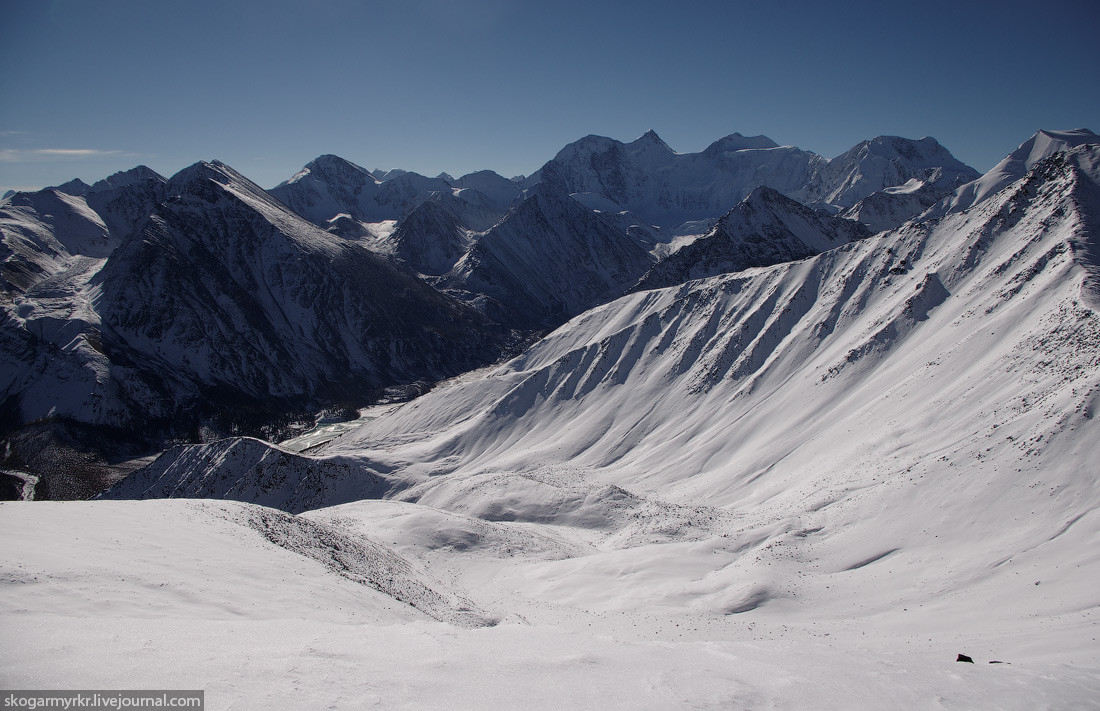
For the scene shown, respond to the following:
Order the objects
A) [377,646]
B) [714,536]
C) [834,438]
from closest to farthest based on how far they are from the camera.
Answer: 1. [377,646]
2. [714,536]
3. [834,438]

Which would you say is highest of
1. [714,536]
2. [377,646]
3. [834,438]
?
[377,646]

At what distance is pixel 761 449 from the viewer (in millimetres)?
72875

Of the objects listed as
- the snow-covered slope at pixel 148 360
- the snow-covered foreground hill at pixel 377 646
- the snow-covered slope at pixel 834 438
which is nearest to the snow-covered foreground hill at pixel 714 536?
the snow-covered foreground hill at pixel 377 646

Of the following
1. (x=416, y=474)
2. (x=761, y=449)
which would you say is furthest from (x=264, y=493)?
(x=761, y=449)

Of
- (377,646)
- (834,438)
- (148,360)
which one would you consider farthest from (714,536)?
(148,360)

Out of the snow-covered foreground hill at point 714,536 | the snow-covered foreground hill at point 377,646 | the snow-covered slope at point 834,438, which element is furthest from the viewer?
the snow-covered slope at point 834,438

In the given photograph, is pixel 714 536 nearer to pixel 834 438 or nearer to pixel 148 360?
pixel 834 438

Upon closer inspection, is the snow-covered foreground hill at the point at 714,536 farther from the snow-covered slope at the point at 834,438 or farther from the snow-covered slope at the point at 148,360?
the snow-covered slope at the point at 148,360

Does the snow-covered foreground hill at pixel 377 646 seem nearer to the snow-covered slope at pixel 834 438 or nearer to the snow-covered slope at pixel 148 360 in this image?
the snow-covered slope at pixel 834 438

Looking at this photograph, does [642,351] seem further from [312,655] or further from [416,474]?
[312,655]

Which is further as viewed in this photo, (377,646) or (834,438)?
(834,438)

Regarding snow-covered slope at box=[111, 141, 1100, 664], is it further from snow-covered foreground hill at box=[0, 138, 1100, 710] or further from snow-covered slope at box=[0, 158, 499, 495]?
snow-covered slope at box=[0, 158, 499, 495]

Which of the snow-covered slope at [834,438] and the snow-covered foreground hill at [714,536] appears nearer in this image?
the snow-covered foreground hill at [714,536]

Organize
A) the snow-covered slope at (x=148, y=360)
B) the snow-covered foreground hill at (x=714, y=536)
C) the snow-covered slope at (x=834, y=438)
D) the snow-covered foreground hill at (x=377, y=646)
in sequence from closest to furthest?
the snow-covered foreground hill at (x=377, y=646) → the snow-covered foreground hill at (x=714, y=536) → the snow-covered slope at (x=834, y=438) → the snow-covered slope at (x=148, y=360)
